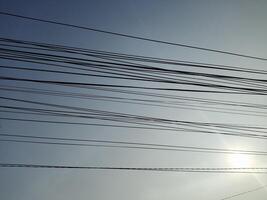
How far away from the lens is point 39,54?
897cm

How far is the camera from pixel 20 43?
8.91 metres

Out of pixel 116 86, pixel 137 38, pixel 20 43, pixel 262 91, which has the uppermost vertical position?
pixel 137 38

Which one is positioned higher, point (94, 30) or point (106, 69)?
point (94, 30)

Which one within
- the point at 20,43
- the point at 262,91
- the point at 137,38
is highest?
the point at 137,38

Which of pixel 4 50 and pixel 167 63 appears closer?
pixel 4 50

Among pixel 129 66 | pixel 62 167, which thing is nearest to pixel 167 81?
pixel 129 66

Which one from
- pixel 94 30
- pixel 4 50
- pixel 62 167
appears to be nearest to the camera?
pixel 4 50

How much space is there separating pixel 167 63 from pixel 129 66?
96cm

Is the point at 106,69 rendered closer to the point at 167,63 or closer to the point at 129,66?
the point at 129,66

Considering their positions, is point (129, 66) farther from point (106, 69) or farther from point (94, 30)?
point (94, 30)

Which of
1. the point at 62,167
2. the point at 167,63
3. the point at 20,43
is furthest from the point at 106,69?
the point at 62,167

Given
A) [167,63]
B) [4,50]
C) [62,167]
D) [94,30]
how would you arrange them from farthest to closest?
[62,167]
[94,30]
[167,63]
[4,50]

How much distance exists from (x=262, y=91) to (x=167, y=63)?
103 inches

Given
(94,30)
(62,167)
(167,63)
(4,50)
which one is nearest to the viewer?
(4,50)
